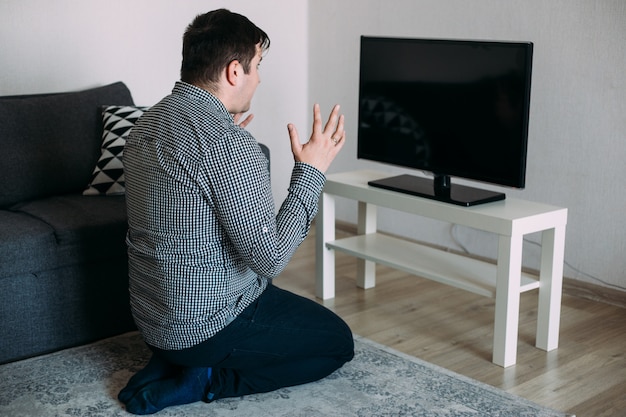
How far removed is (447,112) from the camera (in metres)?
2.84

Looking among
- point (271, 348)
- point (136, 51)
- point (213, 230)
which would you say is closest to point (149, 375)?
point (271, 348)

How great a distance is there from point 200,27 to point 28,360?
1256 millimetres

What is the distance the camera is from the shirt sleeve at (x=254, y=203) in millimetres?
2074

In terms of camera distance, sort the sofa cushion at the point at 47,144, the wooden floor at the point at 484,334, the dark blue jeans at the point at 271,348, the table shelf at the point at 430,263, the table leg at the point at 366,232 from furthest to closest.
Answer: the table leg at the point at 366,232, the sofa cushion at the point at 47,144, the table shelf at the point at 430,263, the wooden floor at the point at 484,334, the dark blue jeans at the point at 271,348

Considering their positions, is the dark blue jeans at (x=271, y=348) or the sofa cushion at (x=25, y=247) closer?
the dark blue jeans at (x=271, y=348)

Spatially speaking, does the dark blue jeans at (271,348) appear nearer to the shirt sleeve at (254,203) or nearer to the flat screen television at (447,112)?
the shirt sleeve at (254,203)

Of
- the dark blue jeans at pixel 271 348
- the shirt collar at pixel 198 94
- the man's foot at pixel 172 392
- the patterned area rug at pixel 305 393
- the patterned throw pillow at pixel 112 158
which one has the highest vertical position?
the shirt collar at pixel 198 94

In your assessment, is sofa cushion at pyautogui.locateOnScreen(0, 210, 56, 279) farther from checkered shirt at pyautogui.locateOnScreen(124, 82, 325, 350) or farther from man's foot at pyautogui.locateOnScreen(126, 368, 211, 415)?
man's foot at pyautogui.locateOnScreen(126, 368, 211, 415)

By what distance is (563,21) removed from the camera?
3.17 m

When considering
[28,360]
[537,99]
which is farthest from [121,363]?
[537,99]

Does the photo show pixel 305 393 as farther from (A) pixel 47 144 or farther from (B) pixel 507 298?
(A) pixel 47 144

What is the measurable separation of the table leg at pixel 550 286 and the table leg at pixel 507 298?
0.15m

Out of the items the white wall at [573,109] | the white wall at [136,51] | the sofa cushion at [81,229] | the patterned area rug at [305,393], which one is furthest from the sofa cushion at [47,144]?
the white wall at [573,109]

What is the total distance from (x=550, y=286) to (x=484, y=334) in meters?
0.33
